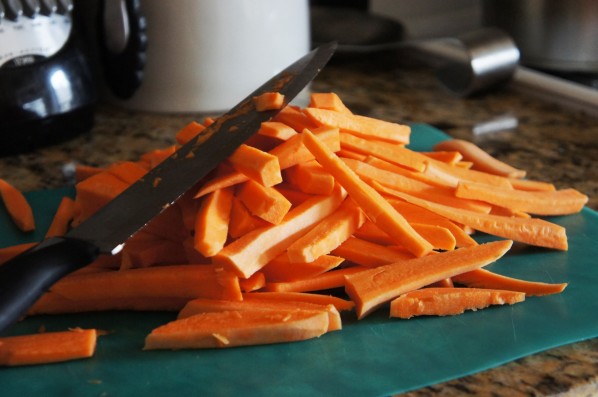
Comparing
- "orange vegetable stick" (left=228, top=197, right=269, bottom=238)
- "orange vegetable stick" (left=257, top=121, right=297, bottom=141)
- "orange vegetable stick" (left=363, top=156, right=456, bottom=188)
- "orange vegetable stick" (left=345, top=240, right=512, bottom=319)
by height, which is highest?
"orange vegetable stick" (left=257, top=121, right=297, bottom=141)

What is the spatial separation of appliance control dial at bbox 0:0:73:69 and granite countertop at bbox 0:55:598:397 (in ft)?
0.69

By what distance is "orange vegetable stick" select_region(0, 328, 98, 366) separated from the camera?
882 mm

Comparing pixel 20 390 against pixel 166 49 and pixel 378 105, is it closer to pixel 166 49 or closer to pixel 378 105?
pixel 166 49

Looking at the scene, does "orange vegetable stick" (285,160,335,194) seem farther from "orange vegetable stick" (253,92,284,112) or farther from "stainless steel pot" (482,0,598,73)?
"stainless steel pot" (482,0,598,73)

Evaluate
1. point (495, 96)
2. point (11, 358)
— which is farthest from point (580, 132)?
point (11, 358)

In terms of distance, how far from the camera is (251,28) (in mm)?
1704

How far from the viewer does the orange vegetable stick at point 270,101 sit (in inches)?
45.5

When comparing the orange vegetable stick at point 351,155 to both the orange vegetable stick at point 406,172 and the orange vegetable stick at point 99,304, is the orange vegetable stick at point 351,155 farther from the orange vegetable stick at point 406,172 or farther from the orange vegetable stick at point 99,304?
the orange vegetable stick at point 99,304

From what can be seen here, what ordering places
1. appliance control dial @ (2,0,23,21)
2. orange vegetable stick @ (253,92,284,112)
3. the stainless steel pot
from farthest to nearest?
1. the stainless steel pot
2. appliance control dial @ (2,0,23,21)
3. orange vegetable stick @ (253,92,284,112)

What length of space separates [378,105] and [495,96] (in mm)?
297

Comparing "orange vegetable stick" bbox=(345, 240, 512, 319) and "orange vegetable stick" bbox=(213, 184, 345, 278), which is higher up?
"orange vegetable stick" bbox=(213, 184, 345, 278)

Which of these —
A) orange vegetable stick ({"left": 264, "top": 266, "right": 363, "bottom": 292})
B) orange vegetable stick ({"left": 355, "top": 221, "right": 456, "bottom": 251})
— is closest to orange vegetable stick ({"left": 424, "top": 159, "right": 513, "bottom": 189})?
orange vegetable stick ({"left": 355, "top": 221, "right": 456, "bottom": 251})

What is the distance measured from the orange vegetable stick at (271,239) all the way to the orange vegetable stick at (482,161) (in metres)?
0.41

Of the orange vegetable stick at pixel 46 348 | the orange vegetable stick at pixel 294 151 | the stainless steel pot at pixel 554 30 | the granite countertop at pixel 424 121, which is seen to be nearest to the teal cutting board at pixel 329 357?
the orange vegetable stick at pixel 46 348
